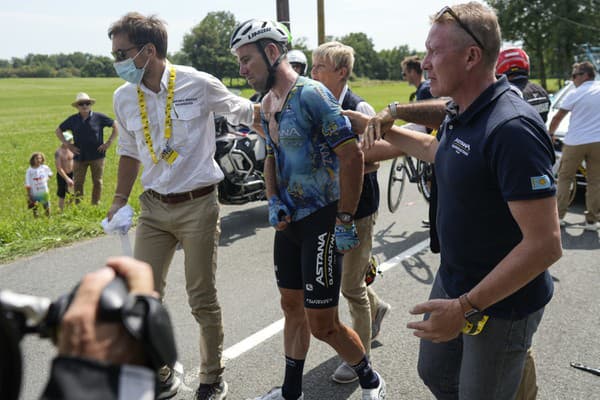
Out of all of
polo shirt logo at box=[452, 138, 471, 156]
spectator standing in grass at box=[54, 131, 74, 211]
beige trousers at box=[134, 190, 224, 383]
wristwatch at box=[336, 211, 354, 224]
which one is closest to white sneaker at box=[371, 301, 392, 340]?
beige trousers at box=[134, 190, 224, 383]

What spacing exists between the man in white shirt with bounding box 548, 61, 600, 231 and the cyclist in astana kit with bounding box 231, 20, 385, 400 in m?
5.26

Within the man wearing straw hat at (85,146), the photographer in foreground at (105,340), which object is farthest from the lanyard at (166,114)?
the man wearing straw hat at (85,146)

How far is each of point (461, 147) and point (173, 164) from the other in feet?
6.13

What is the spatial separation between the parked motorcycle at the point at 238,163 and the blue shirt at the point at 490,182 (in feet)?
18.0

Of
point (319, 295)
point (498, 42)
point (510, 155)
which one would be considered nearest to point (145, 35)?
point (319, 295)

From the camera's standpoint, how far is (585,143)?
7.21 meters

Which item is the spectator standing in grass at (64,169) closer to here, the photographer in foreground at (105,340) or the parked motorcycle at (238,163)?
the parked motorcycle at (238,163)

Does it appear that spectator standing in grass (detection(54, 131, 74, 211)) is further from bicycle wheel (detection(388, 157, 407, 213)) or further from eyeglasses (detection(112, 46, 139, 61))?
eyeglasses (detection(112, 46, 139, 61))

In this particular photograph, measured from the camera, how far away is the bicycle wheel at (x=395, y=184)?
8227 mm

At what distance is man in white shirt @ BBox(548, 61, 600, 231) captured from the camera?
7156 millimetres

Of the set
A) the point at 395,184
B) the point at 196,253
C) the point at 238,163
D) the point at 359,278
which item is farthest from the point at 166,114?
the point at 395,184

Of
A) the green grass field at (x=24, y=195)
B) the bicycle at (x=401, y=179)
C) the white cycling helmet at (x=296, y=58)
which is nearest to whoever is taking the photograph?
the white cycling helmet at (x=296, y=58)

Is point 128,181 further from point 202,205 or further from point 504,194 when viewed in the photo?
point 504,194

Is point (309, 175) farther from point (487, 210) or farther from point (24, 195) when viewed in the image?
point (24, 195)
